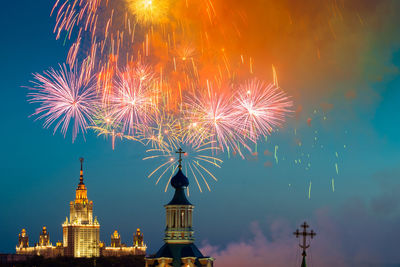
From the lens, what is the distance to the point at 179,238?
2256 inches

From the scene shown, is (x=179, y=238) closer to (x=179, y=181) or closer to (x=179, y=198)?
(x=179, y=198)

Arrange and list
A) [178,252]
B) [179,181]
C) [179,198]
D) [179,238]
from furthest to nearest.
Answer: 1. [179,181]
2. [179,198]
3. [179,238]
4. [178,252]

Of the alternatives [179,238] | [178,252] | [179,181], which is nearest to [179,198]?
[179,181]

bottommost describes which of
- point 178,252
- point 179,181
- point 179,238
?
point 178,252

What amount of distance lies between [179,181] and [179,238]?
4.54 metres

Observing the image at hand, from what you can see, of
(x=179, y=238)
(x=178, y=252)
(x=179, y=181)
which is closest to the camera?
(x=178, y=252)

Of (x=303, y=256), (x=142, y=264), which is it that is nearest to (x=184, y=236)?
(x=303, y=256)

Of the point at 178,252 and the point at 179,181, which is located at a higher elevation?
the point at 179,181

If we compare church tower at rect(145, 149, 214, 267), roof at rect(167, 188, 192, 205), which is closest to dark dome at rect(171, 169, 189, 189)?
church tower at rect(145, 149, 214, 267)

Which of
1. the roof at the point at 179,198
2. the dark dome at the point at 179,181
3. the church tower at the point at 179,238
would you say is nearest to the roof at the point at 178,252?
the church tower at the point at 179,238

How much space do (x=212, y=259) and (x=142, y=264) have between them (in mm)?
100598

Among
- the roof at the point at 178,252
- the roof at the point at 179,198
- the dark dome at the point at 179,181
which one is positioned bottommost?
the roof at the point at 178,252

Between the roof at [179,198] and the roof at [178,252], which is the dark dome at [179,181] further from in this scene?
the roof at [178,252]

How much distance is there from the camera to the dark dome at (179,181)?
193ft
